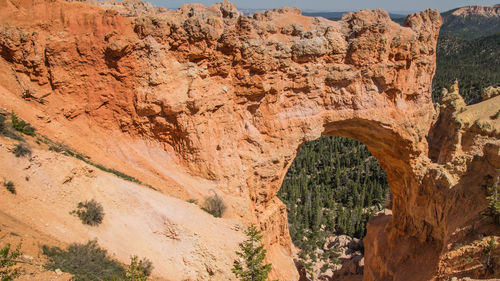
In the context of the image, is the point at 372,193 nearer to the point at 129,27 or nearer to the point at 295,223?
the point at 295,223

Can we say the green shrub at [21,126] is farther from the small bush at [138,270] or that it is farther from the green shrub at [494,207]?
the green shrub at [494,207]

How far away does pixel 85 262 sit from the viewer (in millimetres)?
8734

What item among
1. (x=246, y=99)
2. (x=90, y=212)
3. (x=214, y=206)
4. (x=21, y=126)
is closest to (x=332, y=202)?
(x=246, y=99)

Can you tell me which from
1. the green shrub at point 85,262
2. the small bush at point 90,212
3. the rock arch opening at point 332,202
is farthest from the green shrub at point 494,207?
the rock arch opening at point 332,202

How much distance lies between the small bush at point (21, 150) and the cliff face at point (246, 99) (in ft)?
9.48

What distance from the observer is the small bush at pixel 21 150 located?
10.6 metres

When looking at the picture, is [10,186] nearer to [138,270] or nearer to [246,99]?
[138,270]

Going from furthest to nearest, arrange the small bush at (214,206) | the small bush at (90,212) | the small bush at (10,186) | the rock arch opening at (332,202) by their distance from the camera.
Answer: the rock arch opening at (332,202), the small bush at (214,206), the small bush at (90,212), the small bush at (10,186)

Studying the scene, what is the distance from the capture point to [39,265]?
25.5ft

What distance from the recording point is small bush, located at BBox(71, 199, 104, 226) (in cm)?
1055

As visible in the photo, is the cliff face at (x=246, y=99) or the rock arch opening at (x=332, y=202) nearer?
the cliff face at (x=246, y=99)

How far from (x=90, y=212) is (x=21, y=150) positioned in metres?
2.79

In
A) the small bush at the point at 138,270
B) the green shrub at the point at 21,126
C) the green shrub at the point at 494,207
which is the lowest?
the small bush at the point at 138,270

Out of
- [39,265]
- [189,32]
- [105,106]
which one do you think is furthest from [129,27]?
[39,265]
